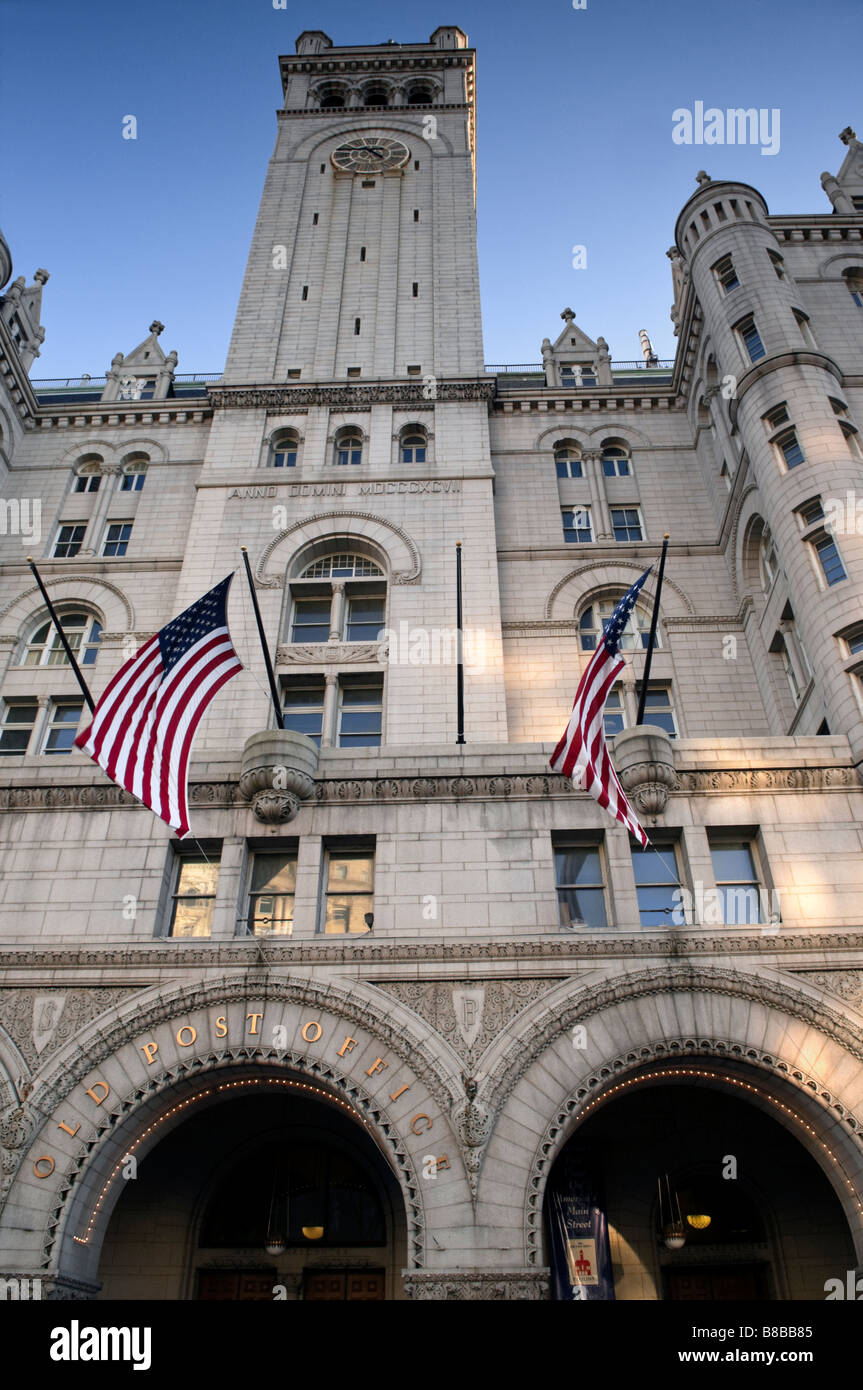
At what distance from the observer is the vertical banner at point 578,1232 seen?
19.6 meters

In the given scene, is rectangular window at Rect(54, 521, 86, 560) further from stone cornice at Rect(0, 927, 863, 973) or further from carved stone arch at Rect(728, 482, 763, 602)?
carved stone arch at Rect(728, 482, 763, 602)

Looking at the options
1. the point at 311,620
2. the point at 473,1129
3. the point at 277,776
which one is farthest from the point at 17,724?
the point at 473,1129

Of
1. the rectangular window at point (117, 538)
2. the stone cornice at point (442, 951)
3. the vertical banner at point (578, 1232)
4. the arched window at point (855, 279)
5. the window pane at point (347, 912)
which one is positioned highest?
the arched window at point (855, 279)

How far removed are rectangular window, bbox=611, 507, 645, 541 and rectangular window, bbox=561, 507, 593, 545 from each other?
34.2 inches

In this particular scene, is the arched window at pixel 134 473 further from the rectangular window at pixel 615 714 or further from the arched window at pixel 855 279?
the arched window at pixel 855 279

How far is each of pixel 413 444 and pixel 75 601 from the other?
12742 millimetres

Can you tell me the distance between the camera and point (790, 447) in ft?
95.3

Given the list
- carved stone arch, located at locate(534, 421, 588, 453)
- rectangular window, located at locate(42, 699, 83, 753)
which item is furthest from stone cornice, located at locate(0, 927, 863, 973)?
carved stone arch, located at locate(534, 421, 588, 453)

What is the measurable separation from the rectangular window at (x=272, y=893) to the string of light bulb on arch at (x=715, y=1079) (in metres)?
6.84

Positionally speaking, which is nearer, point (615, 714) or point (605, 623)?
point (615, 714)

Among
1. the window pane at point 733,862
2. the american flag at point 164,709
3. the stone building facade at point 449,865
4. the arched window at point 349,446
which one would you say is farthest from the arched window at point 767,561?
the american flag at point 164,709

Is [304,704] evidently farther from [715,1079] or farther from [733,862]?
[715,1079]
